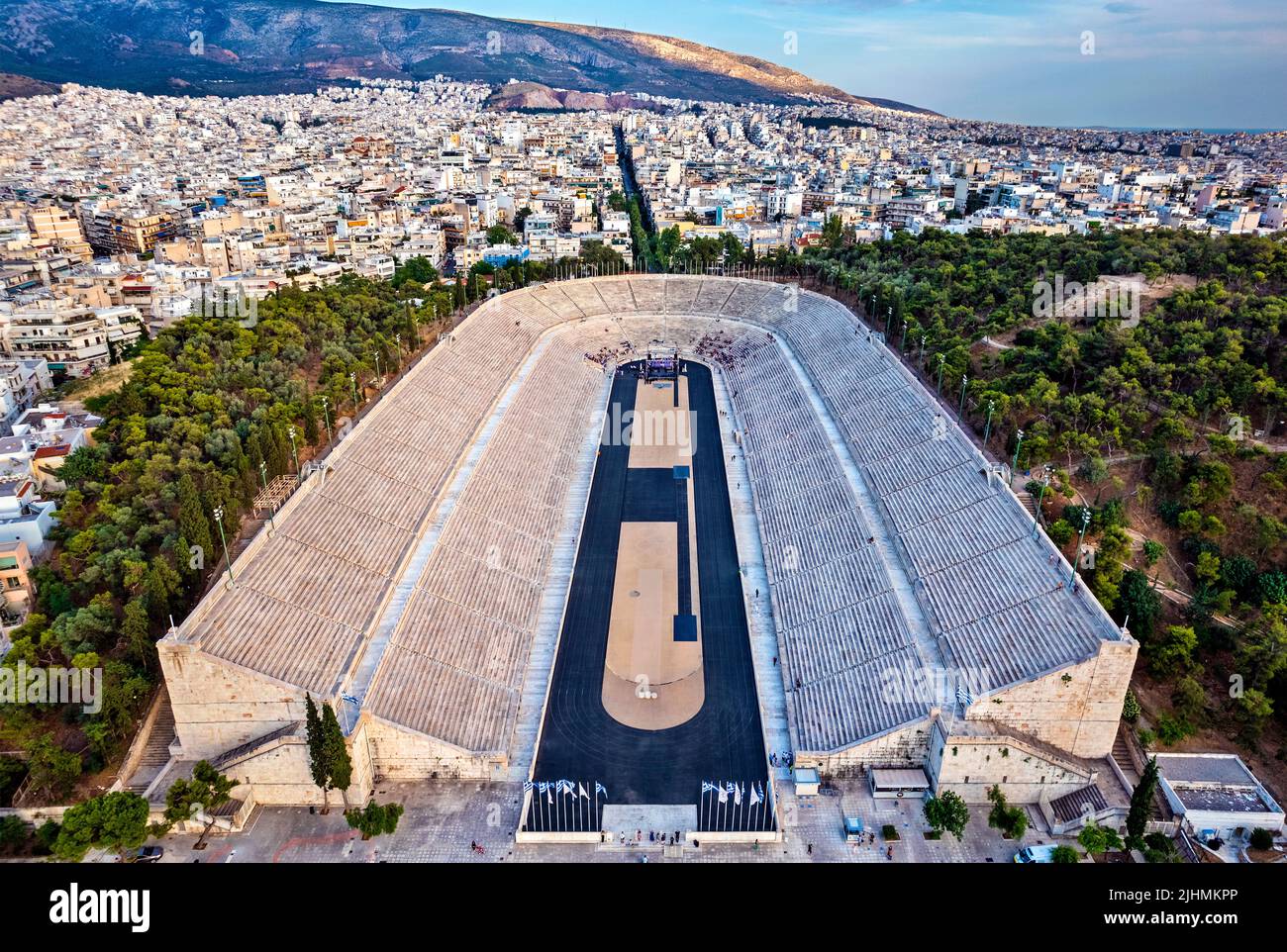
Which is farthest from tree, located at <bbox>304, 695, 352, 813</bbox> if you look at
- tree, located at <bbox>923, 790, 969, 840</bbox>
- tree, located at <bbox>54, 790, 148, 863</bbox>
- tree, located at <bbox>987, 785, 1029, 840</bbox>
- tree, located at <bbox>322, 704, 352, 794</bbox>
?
tree, located at <bbox>987, 785, 1029, 840</bbox>

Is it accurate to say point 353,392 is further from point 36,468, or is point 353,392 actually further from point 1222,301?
point 1222,301

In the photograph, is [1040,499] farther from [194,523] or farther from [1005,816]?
[194,523]

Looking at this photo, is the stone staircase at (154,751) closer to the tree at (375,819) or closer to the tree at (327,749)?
the tree at (327,749)

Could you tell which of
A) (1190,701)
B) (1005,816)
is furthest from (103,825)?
(1190,701)

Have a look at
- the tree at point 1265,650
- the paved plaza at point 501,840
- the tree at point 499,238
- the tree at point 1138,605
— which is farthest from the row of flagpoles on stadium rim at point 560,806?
the tree at point 499,238

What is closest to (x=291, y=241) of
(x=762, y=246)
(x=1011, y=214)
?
(x=762, y=246)

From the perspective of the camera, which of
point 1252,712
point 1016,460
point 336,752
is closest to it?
point 336,752
